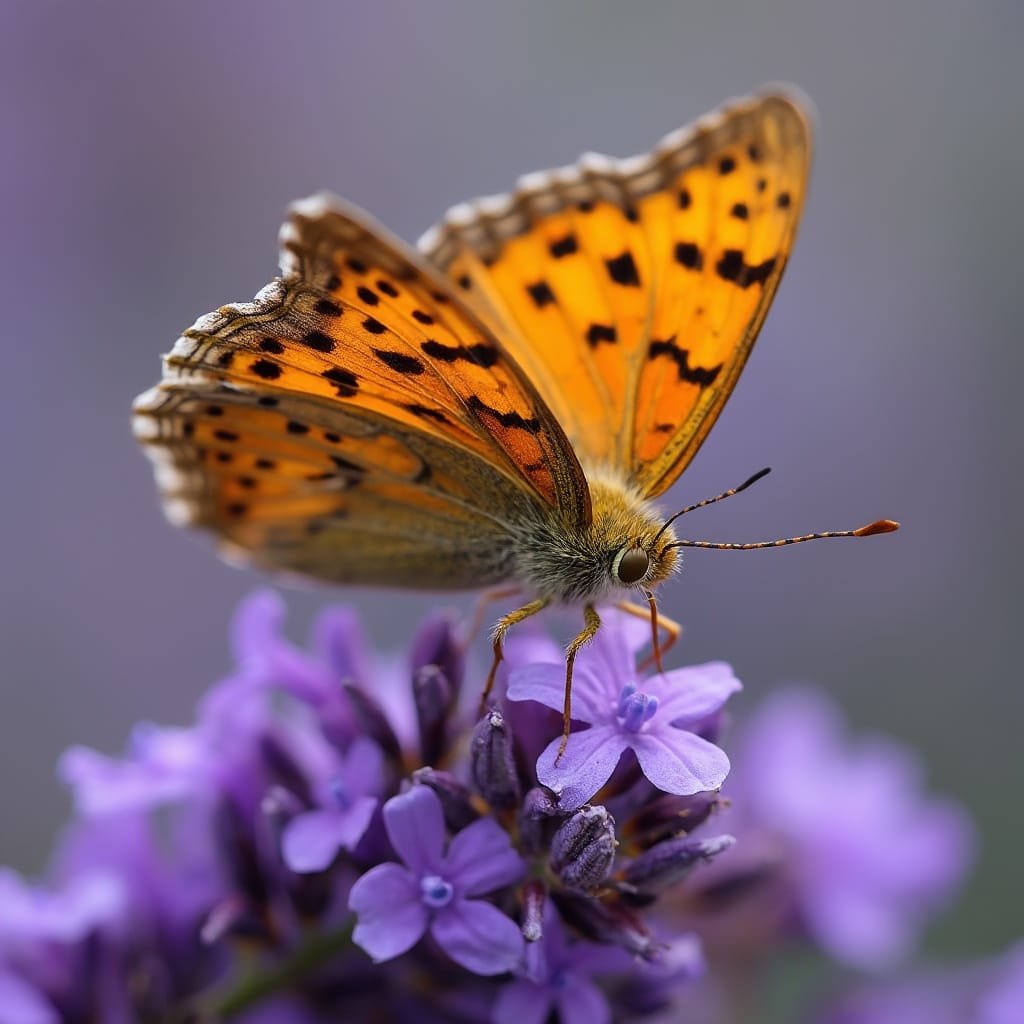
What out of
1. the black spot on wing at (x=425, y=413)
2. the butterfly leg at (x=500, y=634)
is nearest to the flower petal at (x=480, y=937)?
the butterfly leg at (x=500, y=634)

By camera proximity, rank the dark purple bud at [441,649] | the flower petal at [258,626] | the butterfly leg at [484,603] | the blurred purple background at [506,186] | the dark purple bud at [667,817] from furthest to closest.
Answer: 1. the blurred purple background at [506,186]
2. the butterfly leg at [484,603]
3. the flower petal at [258,626]
4. the dark purple bud at [441,649]
5. the dark purple bud at [667,817]

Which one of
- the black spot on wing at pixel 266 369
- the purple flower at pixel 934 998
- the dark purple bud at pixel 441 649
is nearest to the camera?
the black spot on wing at pixel 266 369

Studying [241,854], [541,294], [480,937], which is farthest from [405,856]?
[541,294]

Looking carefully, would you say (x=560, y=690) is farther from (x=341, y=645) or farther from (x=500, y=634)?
(x=341, y=645)

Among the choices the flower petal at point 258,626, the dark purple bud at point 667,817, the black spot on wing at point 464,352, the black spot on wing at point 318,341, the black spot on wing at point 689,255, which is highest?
the black spot on wing at point 689,255

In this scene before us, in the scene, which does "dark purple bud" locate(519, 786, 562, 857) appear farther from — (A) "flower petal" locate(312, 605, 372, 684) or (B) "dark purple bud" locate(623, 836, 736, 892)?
(A) "flower petal" locate(312, 605, 372, 684)

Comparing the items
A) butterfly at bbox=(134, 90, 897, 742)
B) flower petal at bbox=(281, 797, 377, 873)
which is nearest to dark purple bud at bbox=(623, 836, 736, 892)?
butterfly at bbox=(134, 90, 897, 742)

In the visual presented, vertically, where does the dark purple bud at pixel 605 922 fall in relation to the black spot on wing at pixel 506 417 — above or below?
below

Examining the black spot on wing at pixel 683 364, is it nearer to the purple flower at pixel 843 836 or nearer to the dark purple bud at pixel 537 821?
the dark purple bud at pixel 537 821
